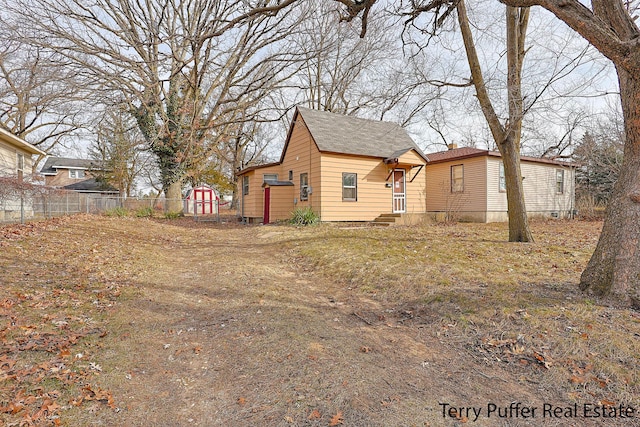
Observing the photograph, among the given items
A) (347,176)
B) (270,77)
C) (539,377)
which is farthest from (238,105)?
(539,377)

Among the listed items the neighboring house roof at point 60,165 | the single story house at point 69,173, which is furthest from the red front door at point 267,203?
the neighboring house roof at point 60,165

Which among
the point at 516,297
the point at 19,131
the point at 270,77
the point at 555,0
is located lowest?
the point at 516,297

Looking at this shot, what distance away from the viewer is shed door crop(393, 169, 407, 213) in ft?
52.7

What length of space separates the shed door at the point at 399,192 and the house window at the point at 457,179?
11.6 feet

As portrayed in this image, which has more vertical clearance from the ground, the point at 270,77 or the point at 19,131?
the point at 270,77

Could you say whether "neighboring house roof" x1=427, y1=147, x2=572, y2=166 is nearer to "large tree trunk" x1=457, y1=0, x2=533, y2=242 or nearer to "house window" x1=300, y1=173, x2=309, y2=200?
"house window" x1=300, y1=173, x2=309, y2=200

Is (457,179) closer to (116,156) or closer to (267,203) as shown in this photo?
(267,203)

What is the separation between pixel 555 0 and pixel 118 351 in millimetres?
6141

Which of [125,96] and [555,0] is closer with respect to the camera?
[555,0]

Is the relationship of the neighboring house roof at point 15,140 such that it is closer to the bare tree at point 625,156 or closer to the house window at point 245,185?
the house window at point 245,185

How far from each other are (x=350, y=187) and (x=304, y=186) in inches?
87.0

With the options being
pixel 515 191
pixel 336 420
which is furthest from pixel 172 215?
pixel 336 420

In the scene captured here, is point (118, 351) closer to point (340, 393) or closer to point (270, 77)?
point (340, 393)

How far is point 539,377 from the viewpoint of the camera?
2.87 meters
